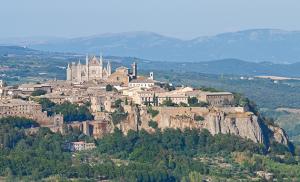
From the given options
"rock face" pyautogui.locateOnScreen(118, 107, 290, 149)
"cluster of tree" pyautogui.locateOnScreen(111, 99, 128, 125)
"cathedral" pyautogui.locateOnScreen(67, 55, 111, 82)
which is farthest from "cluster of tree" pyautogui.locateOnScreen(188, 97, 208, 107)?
"cathedral" pyautogui.locateOnScreen(67, 55, 111, 82)

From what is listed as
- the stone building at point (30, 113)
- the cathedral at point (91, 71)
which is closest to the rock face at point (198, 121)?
the stone building at point (30, 113)

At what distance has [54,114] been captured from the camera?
71.8m

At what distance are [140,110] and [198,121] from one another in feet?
10.8

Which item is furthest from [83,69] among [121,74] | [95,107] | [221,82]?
[221,82]

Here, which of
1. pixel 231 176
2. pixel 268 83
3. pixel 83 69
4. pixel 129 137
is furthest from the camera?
pixel 268 83

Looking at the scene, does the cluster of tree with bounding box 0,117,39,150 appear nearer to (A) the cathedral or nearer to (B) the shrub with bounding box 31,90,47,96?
(B) the shrub with bounding box 31,90,47,96

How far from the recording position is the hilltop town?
7119 centimetres

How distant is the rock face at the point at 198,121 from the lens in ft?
233

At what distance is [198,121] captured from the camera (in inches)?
2803

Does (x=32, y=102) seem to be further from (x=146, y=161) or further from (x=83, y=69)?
(x=83, y=69)

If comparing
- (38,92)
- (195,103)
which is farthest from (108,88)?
(195,103)

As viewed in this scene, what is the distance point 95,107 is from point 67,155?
749 cm

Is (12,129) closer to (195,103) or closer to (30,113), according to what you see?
(30,113)

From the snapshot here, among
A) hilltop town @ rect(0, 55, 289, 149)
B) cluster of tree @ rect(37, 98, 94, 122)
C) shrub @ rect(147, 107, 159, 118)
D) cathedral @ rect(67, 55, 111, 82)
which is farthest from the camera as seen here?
cathedral @ rect(67, 55, 111, 82)
